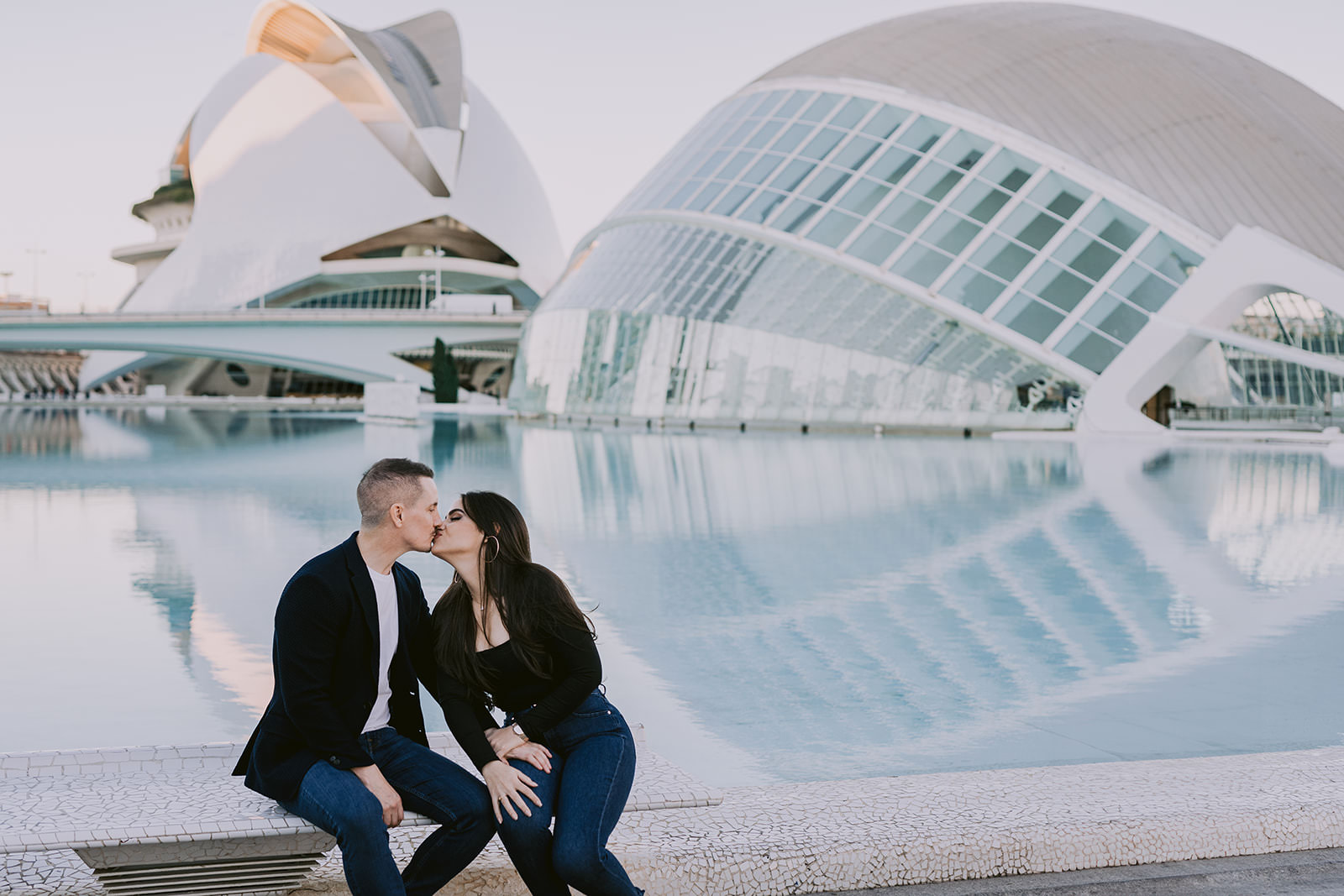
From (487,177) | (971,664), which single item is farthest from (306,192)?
(971,664)

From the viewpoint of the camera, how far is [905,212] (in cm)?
3097

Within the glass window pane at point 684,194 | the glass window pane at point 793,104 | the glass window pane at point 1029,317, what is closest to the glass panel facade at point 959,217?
the glass window pane at point 1029,317

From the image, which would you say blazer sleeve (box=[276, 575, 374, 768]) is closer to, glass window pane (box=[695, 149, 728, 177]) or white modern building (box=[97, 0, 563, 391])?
glass window pane (box=[695, 149, 728, 177])

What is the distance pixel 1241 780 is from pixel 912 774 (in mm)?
995

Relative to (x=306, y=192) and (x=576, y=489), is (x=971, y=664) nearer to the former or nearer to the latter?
(x=576, y=489)

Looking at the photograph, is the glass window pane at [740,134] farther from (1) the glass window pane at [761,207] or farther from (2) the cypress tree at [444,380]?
(2) the cypress tree at [444,380]

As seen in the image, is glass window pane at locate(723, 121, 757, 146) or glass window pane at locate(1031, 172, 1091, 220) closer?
glass window pane at locate(1031, 172, 1091, 220)

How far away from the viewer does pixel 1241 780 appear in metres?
3.96

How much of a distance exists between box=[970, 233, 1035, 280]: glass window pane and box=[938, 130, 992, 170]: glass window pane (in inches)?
93.9

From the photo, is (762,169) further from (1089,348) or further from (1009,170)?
(1089,348)

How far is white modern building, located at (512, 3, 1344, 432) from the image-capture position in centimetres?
2944

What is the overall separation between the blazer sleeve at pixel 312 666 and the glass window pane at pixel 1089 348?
2773 centimetres

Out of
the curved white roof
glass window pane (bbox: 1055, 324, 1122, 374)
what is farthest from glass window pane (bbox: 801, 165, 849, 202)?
glass window pane (bbox: 1055, 324, 1122, 374)

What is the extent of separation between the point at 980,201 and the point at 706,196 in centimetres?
690
